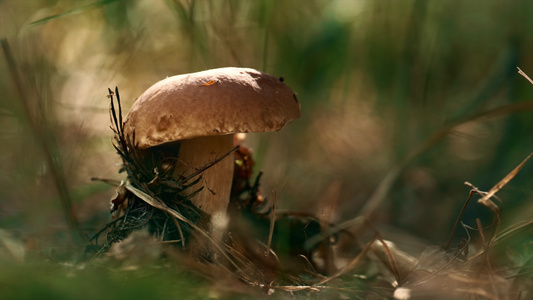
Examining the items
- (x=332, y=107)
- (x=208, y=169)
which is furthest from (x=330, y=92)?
(x=208, y=169)

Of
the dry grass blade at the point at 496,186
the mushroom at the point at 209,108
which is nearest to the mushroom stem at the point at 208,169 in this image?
the mushroom at the point at 209,108

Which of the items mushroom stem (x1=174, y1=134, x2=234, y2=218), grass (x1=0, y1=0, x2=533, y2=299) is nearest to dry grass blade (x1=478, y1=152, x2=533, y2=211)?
grass (x1=0, y1=0, x2=533, y2=299)

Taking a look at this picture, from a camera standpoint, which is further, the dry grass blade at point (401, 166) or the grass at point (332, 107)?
the grass at point (332, 107)

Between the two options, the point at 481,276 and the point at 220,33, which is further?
the point at 220,33

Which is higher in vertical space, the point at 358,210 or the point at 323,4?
the point at 323,4

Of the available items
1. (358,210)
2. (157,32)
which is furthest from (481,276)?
(157,32)

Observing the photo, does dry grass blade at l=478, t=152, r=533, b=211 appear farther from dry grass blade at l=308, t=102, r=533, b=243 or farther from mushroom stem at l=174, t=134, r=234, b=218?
mushroom stem at l=174, t=134, r=234, b=218

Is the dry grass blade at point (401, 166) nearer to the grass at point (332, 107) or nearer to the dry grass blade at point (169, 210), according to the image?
the grass at point (332, 107)

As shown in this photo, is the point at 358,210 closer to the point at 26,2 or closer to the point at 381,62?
the point at 381,62
